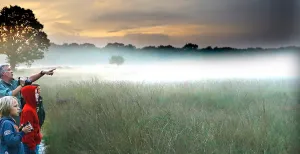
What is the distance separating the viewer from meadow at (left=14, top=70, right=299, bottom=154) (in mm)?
3188

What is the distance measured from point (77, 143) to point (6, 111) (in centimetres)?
123

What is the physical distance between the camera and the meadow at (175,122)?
3188 millimetres

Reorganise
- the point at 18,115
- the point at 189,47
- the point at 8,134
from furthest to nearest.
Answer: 1. the point at 189,47
2. the point at 18,115
3. the point at 8,134

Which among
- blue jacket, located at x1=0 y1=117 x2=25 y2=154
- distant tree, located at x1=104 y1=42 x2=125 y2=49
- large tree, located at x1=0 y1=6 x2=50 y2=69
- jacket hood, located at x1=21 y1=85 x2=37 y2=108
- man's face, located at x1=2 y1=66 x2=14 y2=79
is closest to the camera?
blue jacket, located at x1=0 y1=117 x2=25 y2=154

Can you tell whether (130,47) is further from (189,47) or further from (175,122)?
(175,122)

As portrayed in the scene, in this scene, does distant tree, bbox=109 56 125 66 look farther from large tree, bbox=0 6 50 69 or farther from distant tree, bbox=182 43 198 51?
large tree, bbox=0 6 50 69

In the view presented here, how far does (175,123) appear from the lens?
3.62 m

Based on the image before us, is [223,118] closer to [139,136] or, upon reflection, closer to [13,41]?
[139,136]

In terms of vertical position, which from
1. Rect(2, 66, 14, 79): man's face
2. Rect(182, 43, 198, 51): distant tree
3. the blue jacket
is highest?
Rect(182, 43, 198, 51): distant tree

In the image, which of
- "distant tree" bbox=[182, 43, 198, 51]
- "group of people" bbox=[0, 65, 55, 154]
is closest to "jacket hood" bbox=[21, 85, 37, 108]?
"group of people" bbox=[0, 65, 55, 154]

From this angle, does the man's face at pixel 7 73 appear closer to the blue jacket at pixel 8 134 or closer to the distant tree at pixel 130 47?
the blue jacket at pixel 8 134

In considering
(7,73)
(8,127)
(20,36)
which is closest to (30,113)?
(8,127)

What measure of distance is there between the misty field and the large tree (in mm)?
1640

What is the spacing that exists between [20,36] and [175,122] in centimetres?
514
